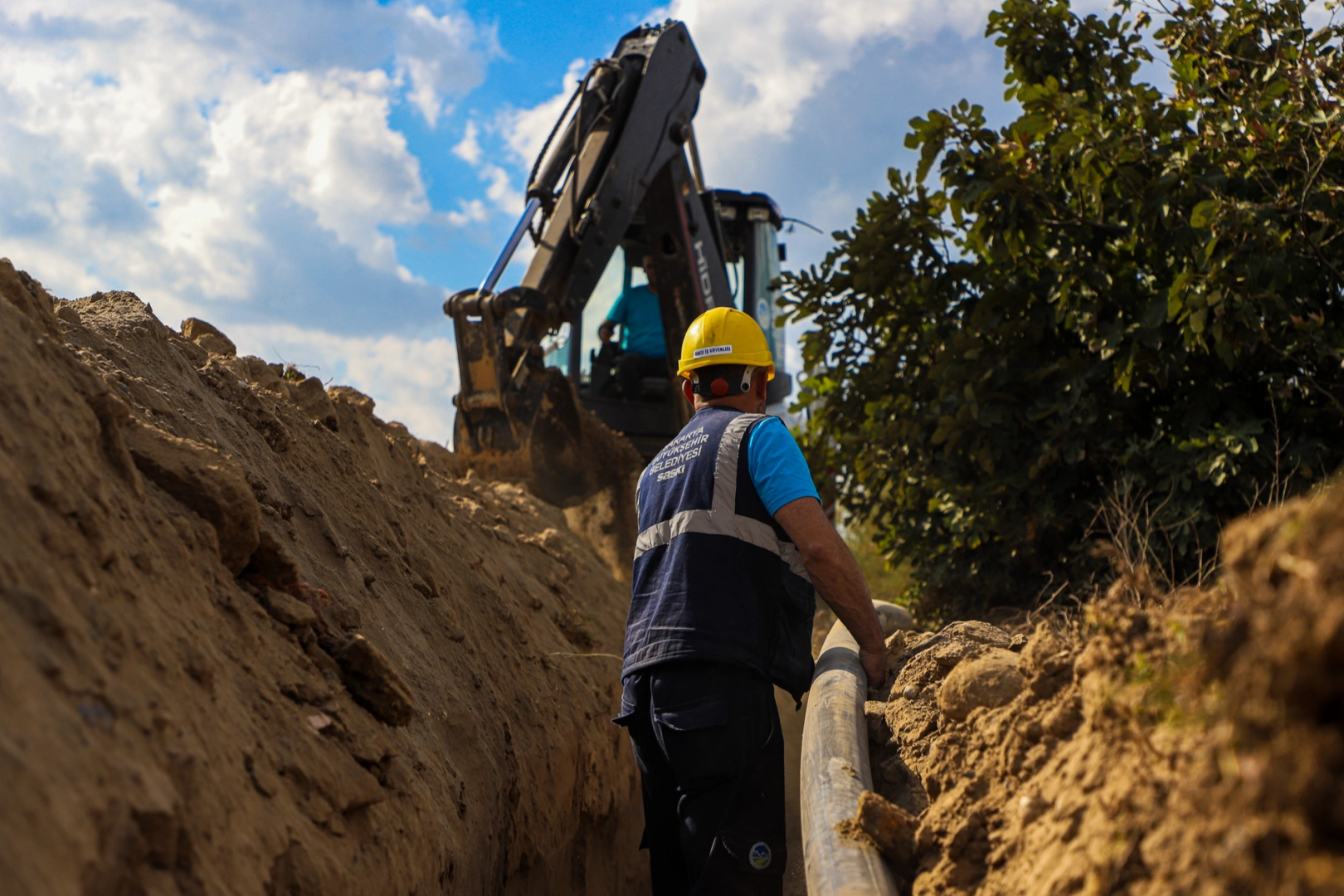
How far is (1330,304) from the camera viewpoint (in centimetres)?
521

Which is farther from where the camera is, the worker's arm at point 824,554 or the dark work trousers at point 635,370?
the dark work trousers at point 635,370

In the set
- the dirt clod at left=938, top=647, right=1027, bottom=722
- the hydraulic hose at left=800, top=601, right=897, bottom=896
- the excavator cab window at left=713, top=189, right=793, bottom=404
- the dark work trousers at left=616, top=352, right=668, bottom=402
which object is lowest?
the hydraulic hose at left=800, top=601, right=897, bottom=896

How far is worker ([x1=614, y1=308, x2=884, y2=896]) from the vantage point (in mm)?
3158

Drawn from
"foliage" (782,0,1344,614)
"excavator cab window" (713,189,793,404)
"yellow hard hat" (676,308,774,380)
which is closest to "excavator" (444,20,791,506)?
"excavator cab window" (713,189,793,404)

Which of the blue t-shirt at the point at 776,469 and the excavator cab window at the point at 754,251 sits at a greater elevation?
the excavator cab window at the point at 754,251

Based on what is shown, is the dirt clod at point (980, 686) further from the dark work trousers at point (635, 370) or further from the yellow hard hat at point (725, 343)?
the dark work trousers at point (635, 370)

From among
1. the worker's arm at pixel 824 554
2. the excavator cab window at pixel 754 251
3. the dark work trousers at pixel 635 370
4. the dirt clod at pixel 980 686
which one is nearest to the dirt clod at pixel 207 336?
the worker's arm at pixel 824 554

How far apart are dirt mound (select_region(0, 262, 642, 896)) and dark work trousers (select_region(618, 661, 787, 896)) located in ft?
2.39

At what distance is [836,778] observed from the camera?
283cm

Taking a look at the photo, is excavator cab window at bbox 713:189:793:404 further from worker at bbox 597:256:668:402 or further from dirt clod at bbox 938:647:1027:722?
dirt clod at bbox 938:647:1027:722

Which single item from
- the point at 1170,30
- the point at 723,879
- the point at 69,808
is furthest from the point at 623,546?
the point at 69,808

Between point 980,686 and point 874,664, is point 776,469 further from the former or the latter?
point 980,686

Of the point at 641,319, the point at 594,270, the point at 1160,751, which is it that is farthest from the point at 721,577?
the point at 641,319

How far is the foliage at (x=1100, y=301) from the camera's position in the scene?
506 centimetres
